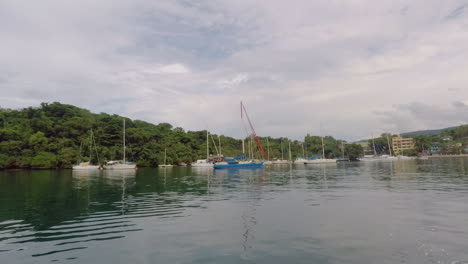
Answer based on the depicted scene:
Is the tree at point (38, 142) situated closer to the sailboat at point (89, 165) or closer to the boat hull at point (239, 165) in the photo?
the sailboat at point (89, 165)

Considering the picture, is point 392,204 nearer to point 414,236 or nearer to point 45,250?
point 414,236

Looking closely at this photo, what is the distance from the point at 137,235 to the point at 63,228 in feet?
12.8

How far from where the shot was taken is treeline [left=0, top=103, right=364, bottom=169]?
251 ft

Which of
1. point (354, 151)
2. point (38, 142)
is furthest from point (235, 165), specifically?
point (354, 151)

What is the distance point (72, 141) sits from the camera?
84.7 metres

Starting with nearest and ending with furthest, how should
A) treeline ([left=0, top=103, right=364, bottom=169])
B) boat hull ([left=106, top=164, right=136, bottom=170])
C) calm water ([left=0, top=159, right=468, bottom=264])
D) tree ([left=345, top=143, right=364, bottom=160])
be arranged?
calm water ([left=0, top=159, right=468, bottom=264]) < boat hull ([left=106, top=164, right=136, bottom=170]) < treeline ([left=0, top=103, right=364, bottom=169]) < tree ([left=345, top=143, right=364, bottom=160])

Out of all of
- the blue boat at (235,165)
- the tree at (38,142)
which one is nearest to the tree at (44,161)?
the tree at (38,142)

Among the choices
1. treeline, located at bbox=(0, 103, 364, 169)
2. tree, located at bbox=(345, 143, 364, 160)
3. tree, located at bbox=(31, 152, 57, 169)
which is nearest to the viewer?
tree, located at bbox=(31, 152, 57, 169)

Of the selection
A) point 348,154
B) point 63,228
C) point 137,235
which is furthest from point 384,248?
point 348,154

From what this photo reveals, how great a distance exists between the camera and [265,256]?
909 cm

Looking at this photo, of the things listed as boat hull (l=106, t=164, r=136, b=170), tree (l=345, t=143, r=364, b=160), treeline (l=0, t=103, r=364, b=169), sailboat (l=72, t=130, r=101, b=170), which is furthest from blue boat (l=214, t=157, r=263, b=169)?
tree (l=345, t=143, r=364, b=160)

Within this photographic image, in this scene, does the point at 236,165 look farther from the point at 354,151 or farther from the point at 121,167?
the point at 354,151

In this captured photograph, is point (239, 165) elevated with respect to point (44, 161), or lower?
lower

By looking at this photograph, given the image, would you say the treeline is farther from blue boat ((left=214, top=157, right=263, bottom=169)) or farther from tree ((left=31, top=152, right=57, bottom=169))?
blue boat ((left=214, top=157, right=263, bottom=169))
